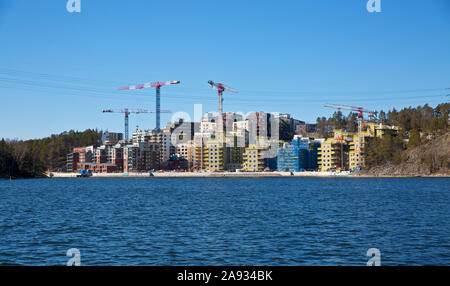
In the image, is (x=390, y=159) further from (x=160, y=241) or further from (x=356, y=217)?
(x=160, y=241)

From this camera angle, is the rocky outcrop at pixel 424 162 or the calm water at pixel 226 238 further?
the rocky outcrop at pixel 424 162

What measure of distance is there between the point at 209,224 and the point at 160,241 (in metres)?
7.81

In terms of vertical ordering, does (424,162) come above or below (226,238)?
above

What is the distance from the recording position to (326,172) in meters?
196

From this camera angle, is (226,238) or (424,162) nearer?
(226,238)

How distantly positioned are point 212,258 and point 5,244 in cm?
1143

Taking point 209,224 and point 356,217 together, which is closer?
point 209,224

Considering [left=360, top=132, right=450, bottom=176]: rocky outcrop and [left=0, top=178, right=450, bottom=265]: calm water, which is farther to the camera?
[left=360, top=132, right=450, bottom=176]: rocky outcrop
